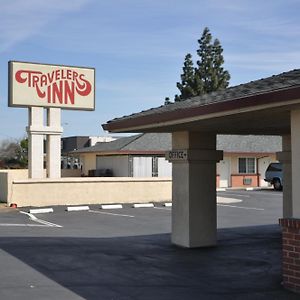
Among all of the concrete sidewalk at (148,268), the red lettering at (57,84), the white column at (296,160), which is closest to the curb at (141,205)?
the red lettering at (57,84)

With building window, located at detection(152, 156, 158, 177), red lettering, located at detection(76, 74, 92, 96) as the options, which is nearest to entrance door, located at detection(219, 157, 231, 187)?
building window, located at detection(152, 156, 158, 177)

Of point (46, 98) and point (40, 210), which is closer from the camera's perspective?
point (40, 210)

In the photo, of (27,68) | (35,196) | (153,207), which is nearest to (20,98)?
(27,68)

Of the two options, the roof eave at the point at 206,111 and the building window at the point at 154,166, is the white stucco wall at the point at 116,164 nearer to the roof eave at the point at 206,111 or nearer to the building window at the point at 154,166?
the building window at the point at 154,166

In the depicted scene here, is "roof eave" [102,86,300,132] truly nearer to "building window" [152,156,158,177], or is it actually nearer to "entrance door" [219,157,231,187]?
"building window" [152,156,158,177]

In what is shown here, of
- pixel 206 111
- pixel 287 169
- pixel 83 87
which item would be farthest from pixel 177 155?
pixel 83 87

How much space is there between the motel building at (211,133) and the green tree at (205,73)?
47.8m

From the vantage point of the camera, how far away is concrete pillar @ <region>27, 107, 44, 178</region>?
28688 millimetres

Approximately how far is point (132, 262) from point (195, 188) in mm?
3019

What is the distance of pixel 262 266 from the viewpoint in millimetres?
10586

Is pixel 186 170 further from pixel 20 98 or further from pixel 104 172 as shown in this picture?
pixel 104 172

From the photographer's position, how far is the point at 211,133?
13.3 meters

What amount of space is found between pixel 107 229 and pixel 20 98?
12939 mm

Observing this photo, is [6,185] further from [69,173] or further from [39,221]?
[69,173]
